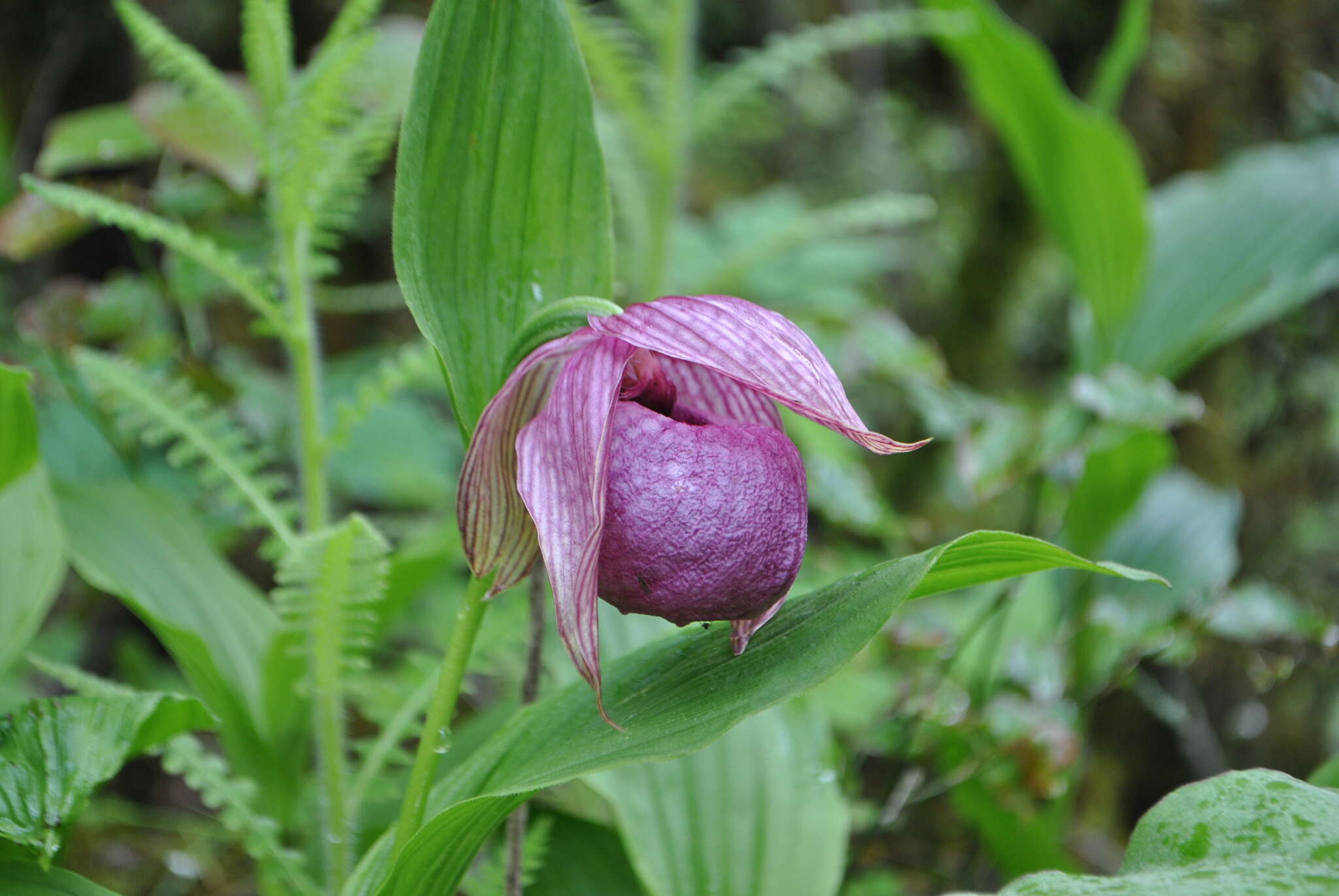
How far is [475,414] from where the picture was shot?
1.85 ft

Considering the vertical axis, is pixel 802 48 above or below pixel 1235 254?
above

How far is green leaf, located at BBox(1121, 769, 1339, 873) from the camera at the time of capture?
1.62ft

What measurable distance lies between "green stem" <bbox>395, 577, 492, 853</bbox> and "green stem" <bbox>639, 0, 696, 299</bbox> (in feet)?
2.98

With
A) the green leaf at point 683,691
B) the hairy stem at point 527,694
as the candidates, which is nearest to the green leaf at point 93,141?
the hairy stem at point 527,694

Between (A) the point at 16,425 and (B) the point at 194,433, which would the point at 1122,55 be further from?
(A) the point at 16,425

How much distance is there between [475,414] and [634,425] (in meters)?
0.14

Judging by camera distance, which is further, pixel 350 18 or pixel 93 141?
A: pixel 93 141

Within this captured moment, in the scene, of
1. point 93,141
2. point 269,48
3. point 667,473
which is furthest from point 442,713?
point 93,141

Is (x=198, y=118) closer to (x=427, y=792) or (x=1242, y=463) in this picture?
(x=427, y=792)

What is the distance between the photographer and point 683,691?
1.71ft

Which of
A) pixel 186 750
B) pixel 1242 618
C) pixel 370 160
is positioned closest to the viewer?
pixel 186 750

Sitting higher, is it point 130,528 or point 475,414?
point 475,414

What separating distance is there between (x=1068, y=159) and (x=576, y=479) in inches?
52.4

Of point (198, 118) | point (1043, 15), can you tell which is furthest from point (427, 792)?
point (1043, 15)
